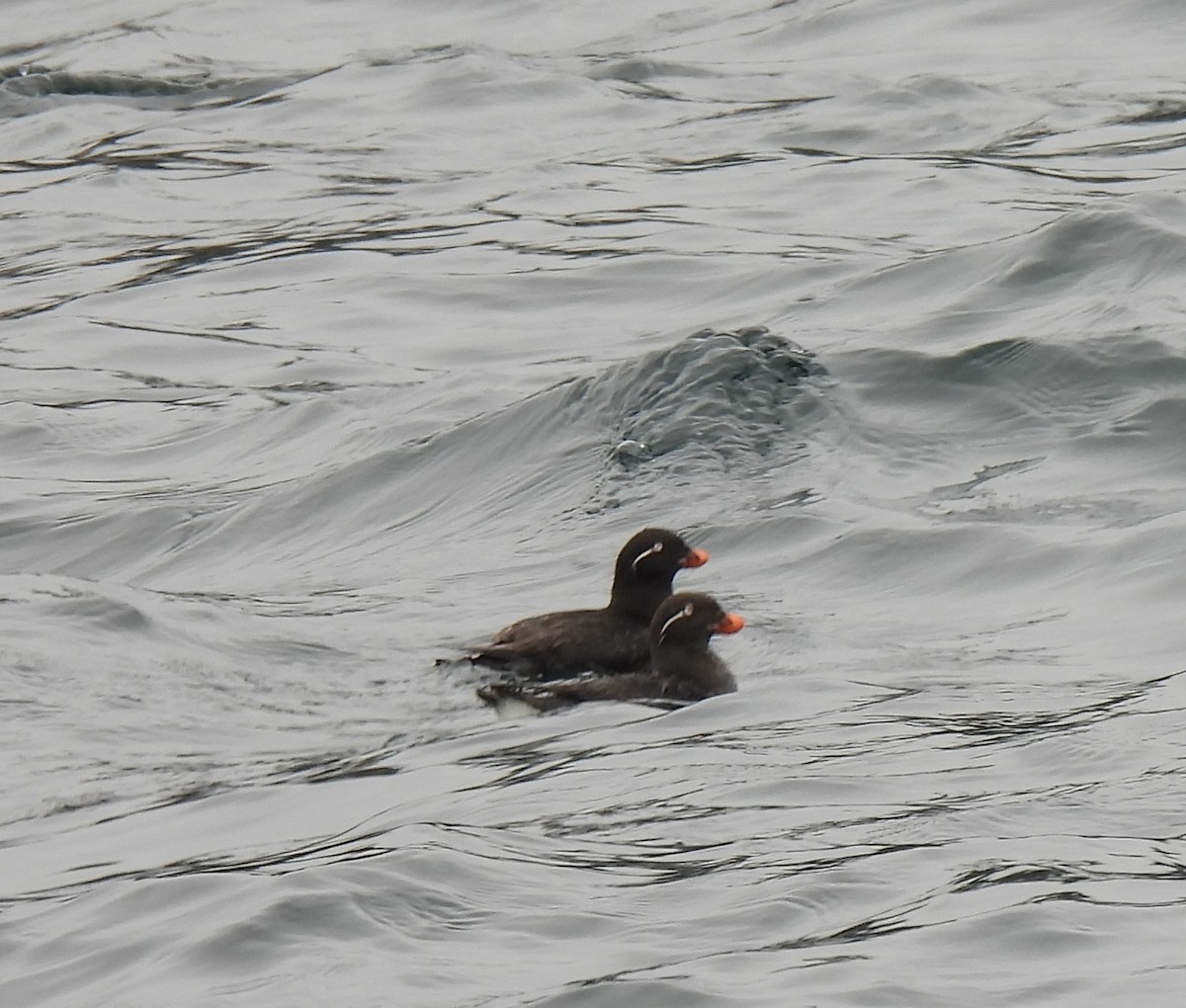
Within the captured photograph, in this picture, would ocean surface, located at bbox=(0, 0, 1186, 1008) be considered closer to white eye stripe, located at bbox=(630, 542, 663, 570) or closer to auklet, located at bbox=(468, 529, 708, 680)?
auklet, located at bbox=(468, 529, 708, 680)

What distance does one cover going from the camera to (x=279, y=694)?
930cm

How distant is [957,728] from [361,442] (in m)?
5.42

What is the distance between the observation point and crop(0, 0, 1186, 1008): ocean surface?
6.41 meters

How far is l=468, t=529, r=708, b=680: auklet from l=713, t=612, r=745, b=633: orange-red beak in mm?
330

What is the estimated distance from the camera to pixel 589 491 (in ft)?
39.4

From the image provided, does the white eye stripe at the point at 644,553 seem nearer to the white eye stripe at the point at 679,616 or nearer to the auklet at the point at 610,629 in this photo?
the auklet at the point at 610,629

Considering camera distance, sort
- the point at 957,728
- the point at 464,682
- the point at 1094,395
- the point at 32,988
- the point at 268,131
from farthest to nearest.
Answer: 1. the point at 268,131
2. the point at 1094,395
3. the point at 464,682
4. the point at 957,728
5. the point at 32,988

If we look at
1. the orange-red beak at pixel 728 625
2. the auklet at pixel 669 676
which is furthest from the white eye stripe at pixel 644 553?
the orange-red beak at pixel 728 625

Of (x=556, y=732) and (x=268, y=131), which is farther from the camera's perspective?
(x=268, y=131)

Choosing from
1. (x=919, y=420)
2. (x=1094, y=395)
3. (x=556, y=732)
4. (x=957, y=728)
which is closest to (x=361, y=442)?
(x=919, y=420)

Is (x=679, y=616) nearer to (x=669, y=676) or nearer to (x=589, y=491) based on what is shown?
(x=669, y=676)

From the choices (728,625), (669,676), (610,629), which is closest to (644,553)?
(610,629)

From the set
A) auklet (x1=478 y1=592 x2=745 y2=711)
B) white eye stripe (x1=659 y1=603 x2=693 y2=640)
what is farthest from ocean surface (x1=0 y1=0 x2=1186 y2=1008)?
white eye stripe (x1=659 y1=603 x2=693 y2=640)

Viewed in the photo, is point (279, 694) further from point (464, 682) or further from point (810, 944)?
point (810, 944)
